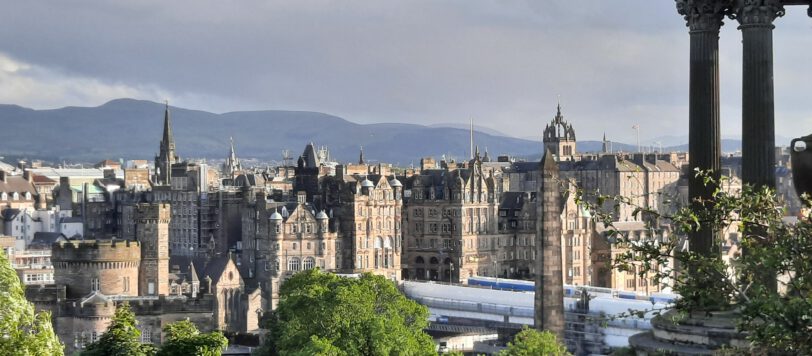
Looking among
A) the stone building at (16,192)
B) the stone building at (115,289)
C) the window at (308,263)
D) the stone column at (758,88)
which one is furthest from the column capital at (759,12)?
the stone building at (16,192)

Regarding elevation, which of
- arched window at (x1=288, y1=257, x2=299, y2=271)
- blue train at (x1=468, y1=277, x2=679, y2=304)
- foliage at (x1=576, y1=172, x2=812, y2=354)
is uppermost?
foliage at (x1=576, y1=172, x2=812, y2=354)

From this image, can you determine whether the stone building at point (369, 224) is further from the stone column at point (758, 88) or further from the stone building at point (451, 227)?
the stone column at point (758, 88)

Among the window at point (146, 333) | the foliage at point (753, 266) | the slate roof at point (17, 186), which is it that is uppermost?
the slate roof at point (17, 186)

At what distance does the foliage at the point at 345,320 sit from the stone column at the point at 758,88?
33714 mm

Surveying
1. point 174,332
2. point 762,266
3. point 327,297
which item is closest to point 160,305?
point 327,297

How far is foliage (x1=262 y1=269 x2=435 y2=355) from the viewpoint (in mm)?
63938

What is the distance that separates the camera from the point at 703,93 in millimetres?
28422

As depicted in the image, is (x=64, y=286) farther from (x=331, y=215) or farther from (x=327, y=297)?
(x=331, y=215)

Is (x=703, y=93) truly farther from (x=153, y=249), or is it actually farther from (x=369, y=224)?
(x=369, y=224)

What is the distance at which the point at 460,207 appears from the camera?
15238 cm

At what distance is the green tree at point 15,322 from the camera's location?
25.4 meters

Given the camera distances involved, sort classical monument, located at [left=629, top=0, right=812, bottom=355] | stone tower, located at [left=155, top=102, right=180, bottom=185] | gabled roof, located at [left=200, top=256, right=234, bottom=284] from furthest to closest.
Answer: stone tower, located at [left=155, top=102, right=180, bottom=185] → gabled roof, located at [left=200, top=256, right=234, bottom=284] → classical monument, located at [left=629, top=0, right=812, bottom=355]

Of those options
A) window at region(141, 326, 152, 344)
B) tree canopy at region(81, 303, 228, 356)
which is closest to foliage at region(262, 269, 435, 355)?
window at region(141, 326, 152, 344)

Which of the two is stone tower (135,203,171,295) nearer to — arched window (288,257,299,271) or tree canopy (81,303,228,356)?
arched window (288,257,299,271)
